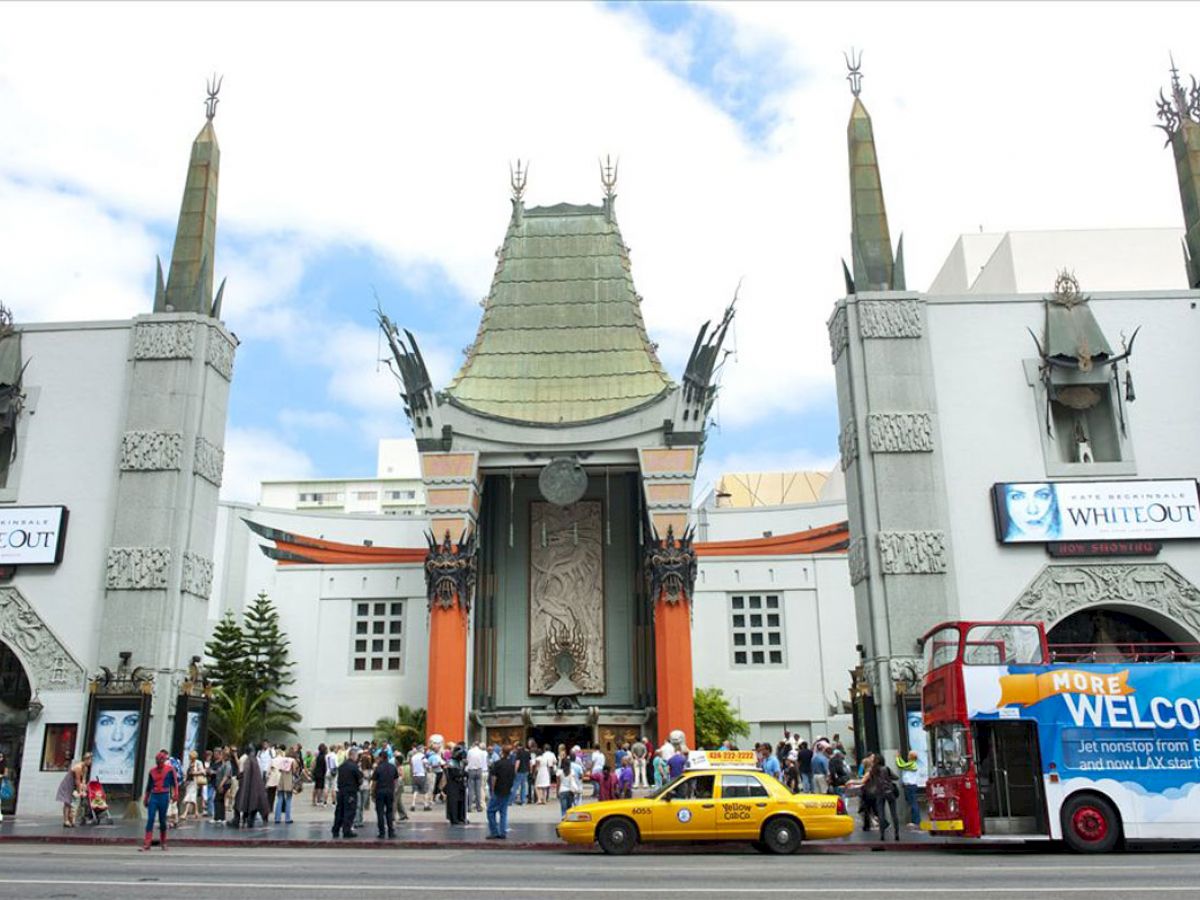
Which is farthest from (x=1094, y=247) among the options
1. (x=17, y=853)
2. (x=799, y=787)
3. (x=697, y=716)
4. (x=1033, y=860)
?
(x=17, y=853)

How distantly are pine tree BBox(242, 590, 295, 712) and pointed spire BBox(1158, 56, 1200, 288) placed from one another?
3312 cm

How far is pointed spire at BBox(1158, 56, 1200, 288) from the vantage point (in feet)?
85.2

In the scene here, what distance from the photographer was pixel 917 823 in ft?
63.8

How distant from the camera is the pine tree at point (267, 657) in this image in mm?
41500

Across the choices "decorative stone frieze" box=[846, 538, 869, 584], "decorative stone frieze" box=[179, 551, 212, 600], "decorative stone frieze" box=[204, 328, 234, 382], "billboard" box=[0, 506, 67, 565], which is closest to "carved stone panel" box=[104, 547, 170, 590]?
"decorative stone frieze" box=[179, 551, 212, 600]

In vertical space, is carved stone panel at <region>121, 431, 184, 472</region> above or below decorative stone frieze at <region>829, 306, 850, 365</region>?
below

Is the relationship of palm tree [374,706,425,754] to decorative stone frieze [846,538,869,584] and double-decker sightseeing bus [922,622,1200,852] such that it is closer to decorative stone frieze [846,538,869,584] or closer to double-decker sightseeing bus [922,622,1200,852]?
decorative stone frieze [846,538,869,584]

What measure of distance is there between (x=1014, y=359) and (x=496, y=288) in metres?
24.1

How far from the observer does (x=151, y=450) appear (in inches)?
989

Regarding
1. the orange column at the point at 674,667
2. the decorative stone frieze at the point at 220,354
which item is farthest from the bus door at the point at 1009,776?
the orange column at the point at 674,667

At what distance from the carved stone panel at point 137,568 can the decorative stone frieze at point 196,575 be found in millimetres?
550

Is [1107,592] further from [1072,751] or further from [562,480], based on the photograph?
[562,480]

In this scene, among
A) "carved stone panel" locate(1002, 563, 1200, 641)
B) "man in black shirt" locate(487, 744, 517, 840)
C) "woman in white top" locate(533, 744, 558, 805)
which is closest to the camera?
"man in black shirt" locate(487, 744, 517, 840)

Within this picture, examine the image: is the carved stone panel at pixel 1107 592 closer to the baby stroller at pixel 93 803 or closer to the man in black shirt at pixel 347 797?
the man in black shirt at pixel 347 797
